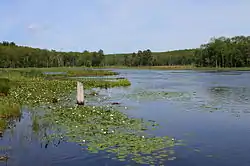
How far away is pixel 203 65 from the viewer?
146125mm

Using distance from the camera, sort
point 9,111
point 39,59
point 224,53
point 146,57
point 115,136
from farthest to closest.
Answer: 1. point 146,57
2. point 39,59
3. point 224,53
4. point 9,111
5. point 115,136

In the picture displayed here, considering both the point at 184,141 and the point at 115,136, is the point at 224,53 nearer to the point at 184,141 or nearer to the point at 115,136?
the point at 184,141

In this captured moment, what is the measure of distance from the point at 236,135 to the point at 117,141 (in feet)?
18.0

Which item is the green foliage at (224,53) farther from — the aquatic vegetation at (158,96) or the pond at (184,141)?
the pond at (184,141)

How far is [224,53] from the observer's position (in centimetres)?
13175

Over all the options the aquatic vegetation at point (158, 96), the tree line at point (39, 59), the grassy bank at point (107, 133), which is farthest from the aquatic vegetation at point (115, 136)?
the tree line at point (39, 59)

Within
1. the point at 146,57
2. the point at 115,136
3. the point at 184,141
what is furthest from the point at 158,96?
the point at 146,57

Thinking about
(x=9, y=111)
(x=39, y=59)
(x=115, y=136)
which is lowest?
(x=115, y=136)

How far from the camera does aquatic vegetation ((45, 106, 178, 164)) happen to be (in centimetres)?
1028

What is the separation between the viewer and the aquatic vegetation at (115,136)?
10.3m

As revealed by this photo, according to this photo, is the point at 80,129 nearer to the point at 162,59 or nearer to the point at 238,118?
the point at 238,118

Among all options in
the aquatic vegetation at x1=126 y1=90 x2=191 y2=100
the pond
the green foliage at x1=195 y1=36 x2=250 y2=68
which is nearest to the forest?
the green foliage at x1=195 y1=36 x2=250 y2=68

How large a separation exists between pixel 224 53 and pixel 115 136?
127m

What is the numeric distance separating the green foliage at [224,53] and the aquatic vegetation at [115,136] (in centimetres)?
12124
